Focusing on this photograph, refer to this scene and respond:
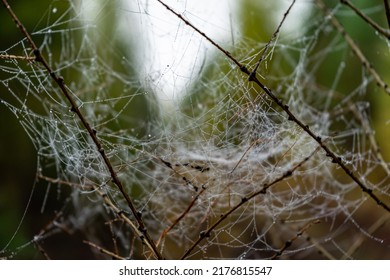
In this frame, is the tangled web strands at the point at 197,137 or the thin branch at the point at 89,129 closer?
the thin branch at the point at 89,129

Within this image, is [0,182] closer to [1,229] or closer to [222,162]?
[1,229]

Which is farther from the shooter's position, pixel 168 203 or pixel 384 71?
pixel 384 71

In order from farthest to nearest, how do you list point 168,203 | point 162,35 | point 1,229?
point 1,229 → point 168,203 → point 162,35

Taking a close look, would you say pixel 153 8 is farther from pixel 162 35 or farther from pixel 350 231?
pixel 350 231

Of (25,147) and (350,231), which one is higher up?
(25,147)

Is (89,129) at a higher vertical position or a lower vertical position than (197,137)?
lower

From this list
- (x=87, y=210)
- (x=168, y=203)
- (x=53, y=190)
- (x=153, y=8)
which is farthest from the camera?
(x=53, y=190)

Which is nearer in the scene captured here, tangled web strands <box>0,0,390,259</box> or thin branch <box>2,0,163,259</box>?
thin branch <box>2,0,163,259</box>

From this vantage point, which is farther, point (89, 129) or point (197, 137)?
point (197, 137)
